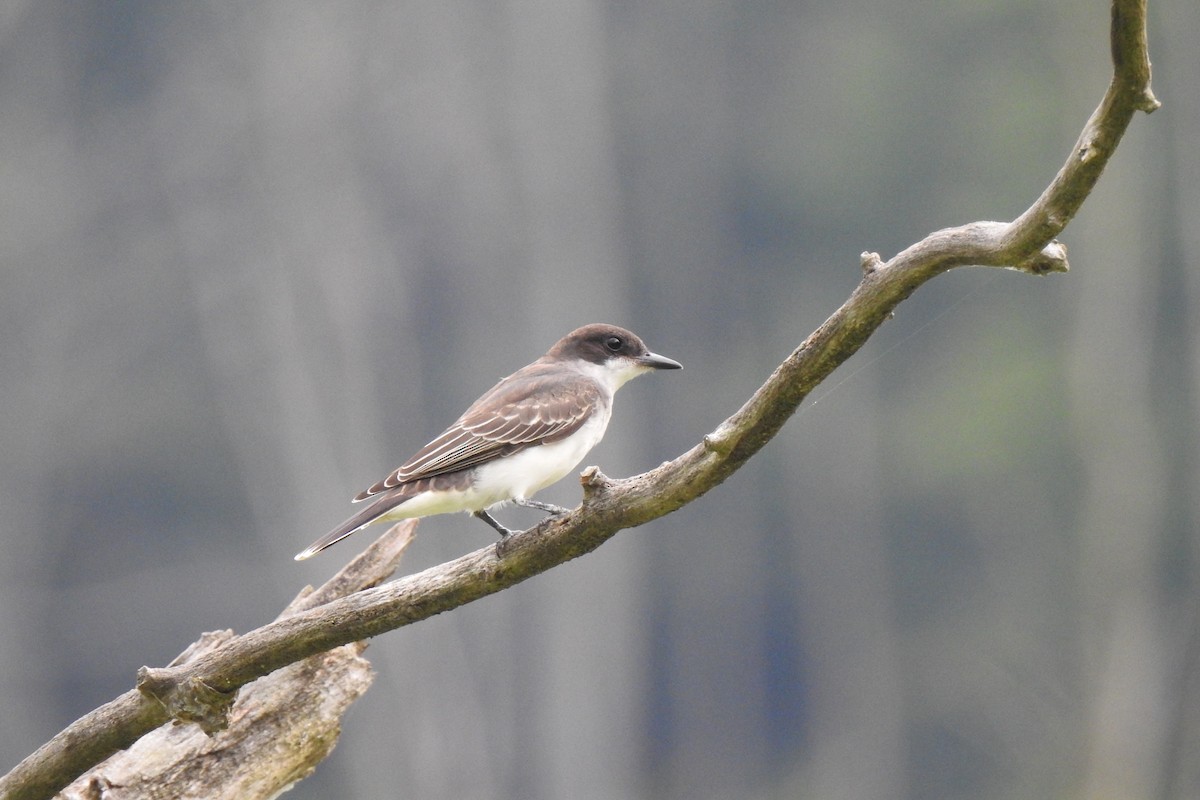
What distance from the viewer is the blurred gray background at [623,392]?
784 inches

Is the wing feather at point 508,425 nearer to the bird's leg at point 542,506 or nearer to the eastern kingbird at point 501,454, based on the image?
the eastern kingbird at point 501,454

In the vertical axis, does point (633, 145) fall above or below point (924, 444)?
above

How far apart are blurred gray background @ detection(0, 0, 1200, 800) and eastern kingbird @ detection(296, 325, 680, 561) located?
11073mm

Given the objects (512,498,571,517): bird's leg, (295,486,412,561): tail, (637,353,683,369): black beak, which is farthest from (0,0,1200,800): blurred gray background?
(295,486,412,561): tail

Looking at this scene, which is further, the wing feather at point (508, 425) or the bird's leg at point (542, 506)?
the wing feather at point (508, 425)

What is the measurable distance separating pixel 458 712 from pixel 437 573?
14789 mm

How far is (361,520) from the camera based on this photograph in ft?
20.2

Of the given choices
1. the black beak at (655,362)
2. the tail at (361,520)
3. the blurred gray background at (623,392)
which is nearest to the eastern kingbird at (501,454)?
the tail at (361,520)

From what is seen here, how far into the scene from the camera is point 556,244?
22125 mm

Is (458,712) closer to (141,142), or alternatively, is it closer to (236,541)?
(236,541)

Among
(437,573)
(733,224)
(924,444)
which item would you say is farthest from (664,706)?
(437,573)

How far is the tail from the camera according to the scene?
6043 millimetres

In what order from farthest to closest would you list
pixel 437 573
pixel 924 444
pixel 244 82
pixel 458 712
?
pixel 924 444 → pixel 244 82 → pixel 458 712 → pixel 437 573

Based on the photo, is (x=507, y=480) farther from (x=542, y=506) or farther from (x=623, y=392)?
(x=623, y=392)
